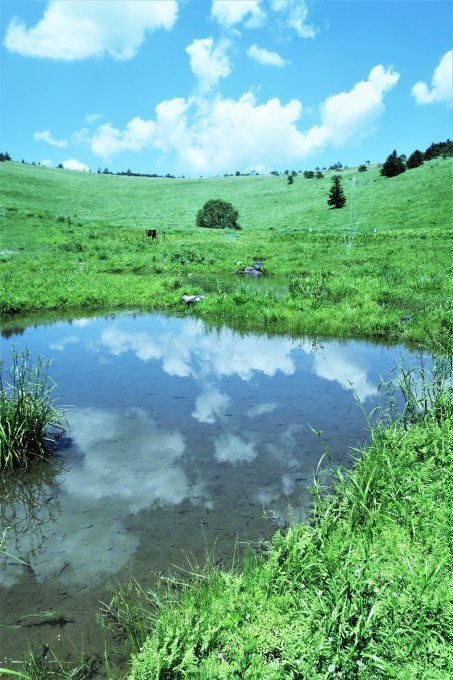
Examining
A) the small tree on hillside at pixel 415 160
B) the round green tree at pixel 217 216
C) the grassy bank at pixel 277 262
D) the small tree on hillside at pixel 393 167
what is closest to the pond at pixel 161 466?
the grassy bank at pixel 277 262

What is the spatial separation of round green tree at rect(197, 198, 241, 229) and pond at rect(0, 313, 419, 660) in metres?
56.3

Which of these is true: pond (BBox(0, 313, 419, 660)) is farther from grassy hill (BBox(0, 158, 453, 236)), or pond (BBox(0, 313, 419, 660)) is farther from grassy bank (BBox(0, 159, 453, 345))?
grassy hill (BBox(0, 158, 453, 236))

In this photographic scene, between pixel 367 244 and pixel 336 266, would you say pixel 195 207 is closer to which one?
pixel 367 244

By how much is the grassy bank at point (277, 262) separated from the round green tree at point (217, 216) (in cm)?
232

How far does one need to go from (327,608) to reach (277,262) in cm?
3175

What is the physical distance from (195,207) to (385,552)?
87440 mm

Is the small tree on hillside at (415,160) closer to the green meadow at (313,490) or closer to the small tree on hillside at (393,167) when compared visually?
the small tree on hillside at (393,167)

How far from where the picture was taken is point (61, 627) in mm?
4402

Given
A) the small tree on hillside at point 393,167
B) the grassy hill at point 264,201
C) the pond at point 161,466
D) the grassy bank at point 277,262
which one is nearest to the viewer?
the pond at point 161,466

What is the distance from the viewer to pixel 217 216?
67.4m

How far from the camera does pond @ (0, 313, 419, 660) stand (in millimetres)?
5066

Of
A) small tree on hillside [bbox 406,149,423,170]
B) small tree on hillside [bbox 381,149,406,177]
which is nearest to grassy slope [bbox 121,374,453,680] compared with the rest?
small tree on hillside [bbox 381,149,406,177]

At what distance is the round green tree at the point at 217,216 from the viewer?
66.9 meters

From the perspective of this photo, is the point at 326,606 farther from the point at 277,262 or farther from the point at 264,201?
the point at 264,201
